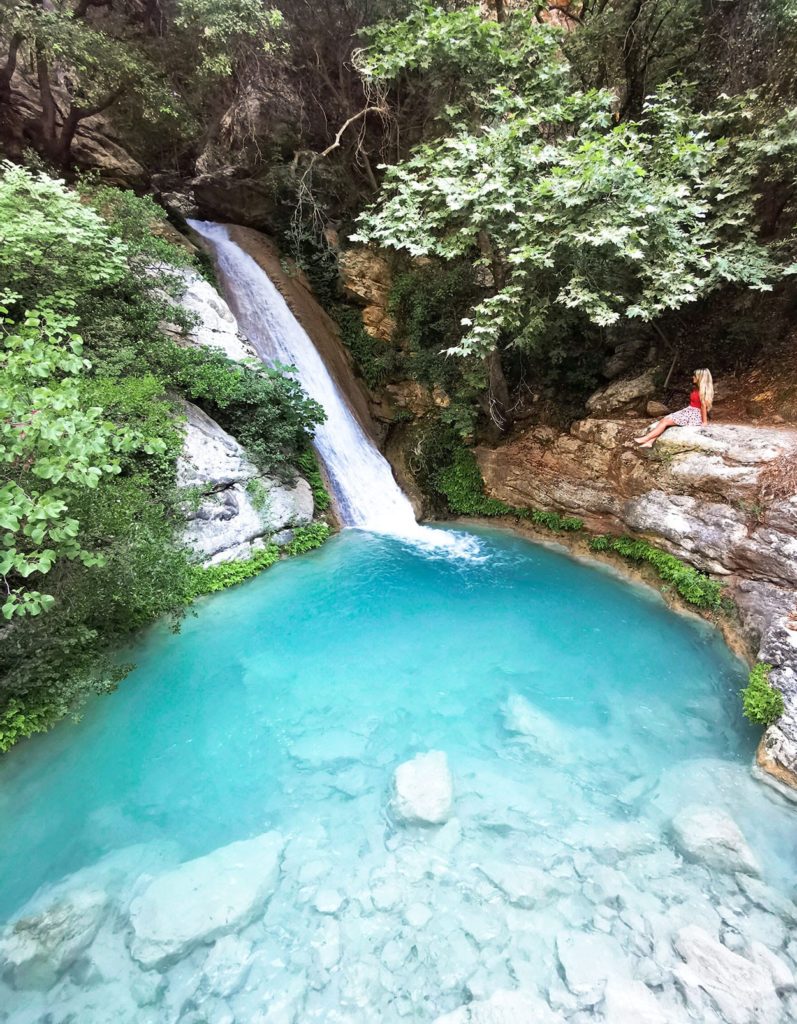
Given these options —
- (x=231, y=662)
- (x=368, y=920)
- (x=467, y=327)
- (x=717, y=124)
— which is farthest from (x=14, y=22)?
(x=368, y=920)

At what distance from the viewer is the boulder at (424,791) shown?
3822 mm

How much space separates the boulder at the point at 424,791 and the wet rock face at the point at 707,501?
2939 millimetres

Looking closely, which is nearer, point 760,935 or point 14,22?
point 760,935

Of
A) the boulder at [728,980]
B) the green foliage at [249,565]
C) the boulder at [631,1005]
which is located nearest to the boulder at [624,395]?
the green foliage at [249,565]

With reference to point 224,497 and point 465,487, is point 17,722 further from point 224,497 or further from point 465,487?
point 465,487

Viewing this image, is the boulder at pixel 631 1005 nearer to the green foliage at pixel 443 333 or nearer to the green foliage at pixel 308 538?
the green foliage at pixel 308 538

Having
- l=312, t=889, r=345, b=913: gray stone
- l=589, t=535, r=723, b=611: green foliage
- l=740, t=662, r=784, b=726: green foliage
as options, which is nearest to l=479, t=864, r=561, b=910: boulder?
l=312, t=889, r=345, b=913: gray stone

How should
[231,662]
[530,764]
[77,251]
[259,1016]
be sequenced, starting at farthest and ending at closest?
1. [77,251]
2. [231,662]
3. [530,764]
4. [259,1016]

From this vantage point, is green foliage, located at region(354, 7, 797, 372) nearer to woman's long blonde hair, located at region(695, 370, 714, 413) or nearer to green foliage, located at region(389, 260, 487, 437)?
woman's long blonde hair, located at region(695, 370, 714, 413)

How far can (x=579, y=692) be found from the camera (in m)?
5.28

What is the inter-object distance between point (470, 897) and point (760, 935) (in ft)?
6.09

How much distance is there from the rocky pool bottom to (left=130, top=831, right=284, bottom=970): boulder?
2 cm

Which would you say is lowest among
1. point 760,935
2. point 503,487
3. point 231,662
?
point 760,935

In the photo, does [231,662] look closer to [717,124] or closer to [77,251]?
[77,251]
